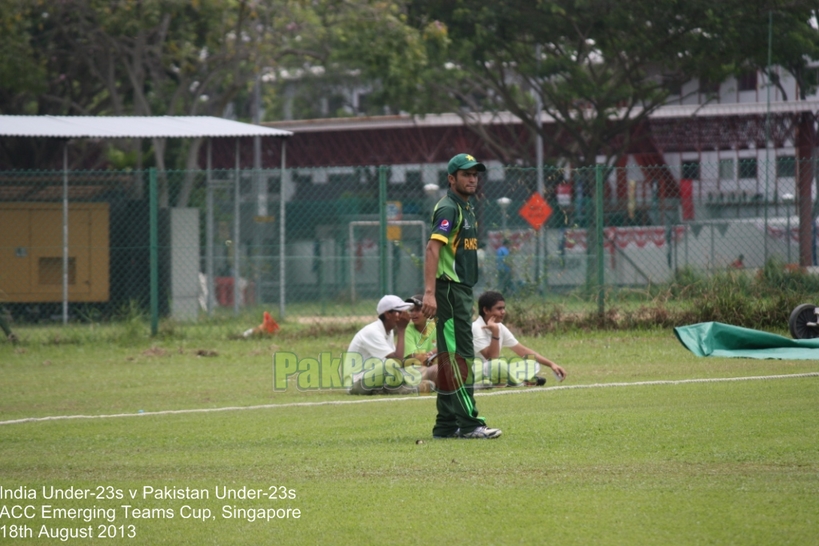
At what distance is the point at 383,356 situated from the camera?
10109 mm

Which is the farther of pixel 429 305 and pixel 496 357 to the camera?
pixel 496 357

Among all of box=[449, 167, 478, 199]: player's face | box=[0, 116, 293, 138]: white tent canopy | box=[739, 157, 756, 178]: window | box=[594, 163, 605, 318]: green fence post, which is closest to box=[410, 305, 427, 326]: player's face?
box=[449, 167, 478, 199]: player's face

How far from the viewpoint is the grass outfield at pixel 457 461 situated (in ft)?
15.9

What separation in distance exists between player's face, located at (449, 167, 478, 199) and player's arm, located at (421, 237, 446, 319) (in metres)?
0.39

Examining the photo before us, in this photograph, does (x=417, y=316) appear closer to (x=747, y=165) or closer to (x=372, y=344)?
(x=372, y=344)

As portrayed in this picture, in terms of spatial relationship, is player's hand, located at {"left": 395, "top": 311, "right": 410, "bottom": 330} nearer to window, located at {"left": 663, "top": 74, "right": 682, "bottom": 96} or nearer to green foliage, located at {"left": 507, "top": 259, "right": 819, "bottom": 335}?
green foliage, located at {"left": 507, "top": 259, "right": 819, "bottom": 335}

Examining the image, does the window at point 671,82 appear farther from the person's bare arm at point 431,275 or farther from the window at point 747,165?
the person's bare arm at point 431,275

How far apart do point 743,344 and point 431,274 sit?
629 centimetres

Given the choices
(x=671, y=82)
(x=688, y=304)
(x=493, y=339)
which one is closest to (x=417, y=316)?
(x=493, y=339)

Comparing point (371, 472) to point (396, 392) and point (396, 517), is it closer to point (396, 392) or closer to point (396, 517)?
point (396, 517)

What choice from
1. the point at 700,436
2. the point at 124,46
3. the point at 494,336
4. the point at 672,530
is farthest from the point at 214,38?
the point at 672,530

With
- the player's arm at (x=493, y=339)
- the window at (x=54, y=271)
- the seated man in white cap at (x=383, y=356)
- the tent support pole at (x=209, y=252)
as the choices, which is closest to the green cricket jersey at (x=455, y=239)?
the seated man in white cap at (x=383, y=356)

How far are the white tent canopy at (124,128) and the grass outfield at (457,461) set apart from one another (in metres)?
8.31

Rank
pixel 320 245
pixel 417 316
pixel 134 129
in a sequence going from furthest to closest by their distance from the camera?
pixel 320 245 → pixel 134 129 → pixel 417 316
